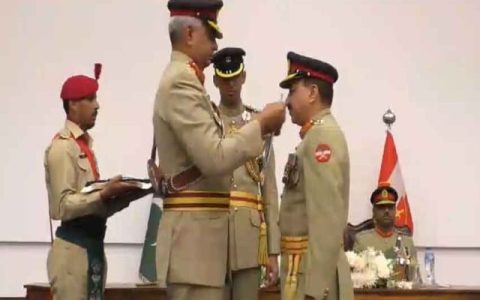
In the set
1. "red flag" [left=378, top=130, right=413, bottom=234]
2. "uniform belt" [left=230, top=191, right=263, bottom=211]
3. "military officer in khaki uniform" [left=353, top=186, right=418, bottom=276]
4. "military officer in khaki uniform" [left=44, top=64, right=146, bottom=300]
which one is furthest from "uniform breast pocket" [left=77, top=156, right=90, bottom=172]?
"red flag" [left=378, top=130, right=413, bottom=234]

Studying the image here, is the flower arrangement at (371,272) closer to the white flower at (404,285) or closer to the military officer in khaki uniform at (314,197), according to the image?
the white flower at (404,285)

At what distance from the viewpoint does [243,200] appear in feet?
11.4

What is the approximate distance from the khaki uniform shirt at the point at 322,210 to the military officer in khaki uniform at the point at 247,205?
1.56ft

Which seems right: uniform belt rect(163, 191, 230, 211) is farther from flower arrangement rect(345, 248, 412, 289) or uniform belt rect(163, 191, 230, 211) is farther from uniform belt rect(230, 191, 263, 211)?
flower arrangement rect(345, 248, 412, 289)

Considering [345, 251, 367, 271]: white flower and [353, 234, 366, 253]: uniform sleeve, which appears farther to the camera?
[353, 234, 366, 253]: uniform sleeve

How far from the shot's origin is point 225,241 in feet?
7.99

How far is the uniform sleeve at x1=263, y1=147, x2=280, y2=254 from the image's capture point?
3561 mm

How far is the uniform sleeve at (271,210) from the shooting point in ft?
11.7

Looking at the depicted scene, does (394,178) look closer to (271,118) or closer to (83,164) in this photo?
(83,164)

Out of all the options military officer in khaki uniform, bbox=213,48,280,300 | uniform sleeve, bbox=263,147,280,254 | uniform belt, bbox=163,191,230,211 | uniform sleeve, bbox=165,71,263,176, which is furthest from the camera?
uniform sleeve, bbox=263,147,280,254

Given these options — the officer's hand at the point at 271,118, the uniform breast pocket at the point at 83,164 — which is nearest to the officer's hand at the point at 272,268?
the uniform breast pocket at the point at 83,164

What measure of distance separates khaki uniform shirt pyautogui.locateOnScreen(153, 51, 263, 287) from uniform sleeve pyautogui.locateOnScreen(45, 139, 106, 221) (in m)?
0.50

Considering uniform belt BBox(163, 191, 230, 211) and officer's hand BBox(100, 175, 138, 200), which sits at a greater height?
officer's hand BBox(100, 175, 138, 200)

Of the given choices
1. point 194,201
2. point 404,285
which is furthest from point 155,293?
point 194,201
